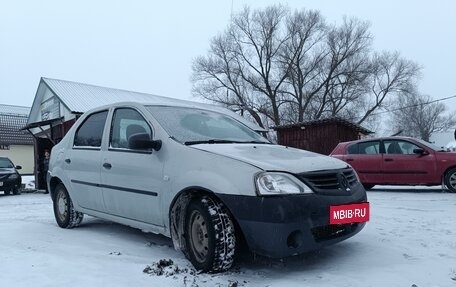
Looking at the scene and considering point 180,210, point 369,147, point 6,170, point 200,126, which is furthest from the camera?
point 6,170

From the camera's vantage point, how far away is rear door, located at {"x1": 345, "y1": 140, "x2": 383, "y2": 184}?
36.0 ft

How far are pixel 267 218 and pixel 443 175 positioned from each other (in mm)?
8122

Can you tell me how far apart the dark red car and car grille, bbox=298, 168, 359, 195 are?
23.4 feet

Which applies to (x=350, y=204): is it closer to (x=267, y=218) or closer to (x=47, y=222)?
(x=267, y=218)

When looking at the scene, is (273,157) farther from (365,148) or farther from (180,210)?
(365,148)

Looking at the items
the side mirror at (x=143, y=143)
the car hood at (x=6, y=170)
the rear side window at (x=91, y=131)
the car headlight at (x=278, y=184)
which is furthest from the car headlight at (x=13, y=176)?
the car headlight at (x=278, y=184)

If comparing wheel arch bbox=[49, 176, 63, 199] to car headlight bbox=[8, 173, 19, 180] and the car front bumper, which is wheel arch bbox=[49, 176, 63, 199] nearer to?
the car front bumper

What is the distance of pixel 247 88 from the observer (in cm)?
4853

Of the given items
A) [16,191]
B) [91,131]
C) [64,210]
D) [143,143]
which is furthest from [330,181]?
[16,191]

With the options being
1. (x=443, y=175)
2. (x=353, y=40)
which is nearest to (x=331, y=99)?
(x=353, y=40)

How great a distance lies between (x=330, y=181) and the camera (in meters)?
3.80

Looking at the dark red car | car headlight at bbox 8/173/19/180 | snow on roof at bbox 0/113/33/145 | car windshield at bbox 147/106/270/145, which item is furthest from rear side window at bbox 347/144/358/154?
snow on roof at bbox 0/113/33/145

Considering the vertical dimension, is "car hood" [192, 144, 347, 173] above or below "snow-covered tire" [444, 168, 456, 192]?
above

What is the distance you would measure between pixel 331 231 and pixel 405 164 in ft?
24.8
